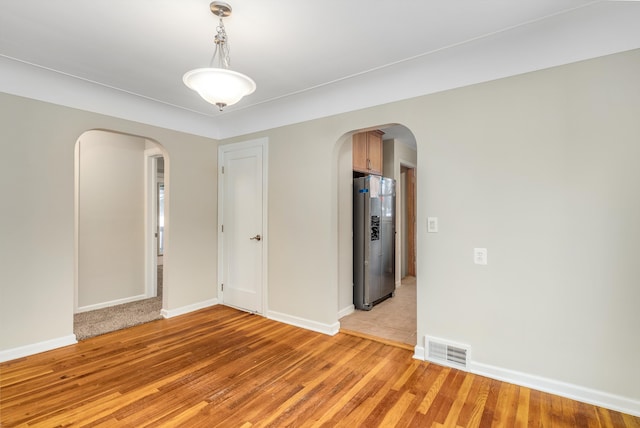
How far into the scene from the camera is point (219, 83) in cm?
181

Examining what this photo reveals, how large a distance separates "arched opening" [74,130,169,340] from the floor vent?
10.1 ft

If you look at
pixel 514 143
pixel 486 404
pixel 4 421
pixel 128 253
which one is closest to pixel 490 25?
pixel 514 143

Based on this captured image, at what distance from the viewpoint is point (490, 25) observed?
6.82 feet

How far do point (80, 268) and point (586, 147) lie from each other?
17.3 feet

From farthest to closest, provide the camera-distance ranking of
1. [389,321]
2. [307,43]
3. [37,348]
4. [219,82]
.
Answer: [389,321], [37,348], [307,43], [219,82]

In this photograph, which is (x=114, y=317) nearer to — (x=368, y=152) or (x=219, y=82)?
(x=219, y=82)

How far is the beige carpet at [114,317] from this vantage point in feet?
11.0

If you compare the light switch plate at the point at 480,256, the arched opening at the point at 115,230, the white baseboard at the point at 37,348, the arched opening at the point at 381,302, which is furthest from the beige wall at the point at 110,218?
the light switch plate at the point at 480,256

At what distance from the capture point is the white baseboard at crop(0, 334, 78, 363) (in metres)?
2.67

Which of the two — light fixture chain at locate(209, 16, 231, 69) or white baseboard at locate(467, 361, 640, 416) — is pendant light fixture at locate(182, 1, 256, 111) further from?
white baseboard at locate(467, 361, 640, 416)

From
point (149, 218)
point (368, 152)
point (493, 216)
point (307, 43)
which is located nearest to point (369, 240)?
point (368, 152)

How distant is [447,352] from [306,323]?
149 centimetres

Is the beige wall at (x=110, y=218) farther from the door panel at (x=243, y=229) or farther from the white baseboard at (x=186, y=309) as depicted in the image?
the door panel at (x=243, y=229)

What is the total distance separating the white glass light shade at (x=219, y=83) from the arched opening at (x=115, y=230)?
2.28 m
